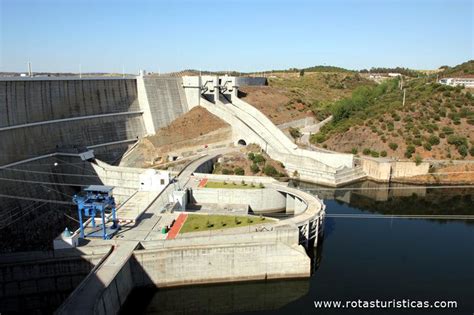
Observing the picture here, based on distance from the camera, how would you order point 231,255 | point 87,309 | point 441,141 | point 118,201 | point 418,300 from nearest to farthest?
point 87,309
point 418,300
point 231,255
point 118,201
point 441,141

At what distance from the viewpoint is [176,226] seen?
27312mm

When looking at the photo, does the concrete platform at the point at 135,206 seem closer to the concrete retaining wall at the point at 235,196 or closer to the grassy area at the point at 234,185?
the concrete retaining wall at the point at 235,196

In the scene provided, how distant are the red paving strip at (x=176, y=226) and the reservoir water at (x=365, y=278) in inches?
141

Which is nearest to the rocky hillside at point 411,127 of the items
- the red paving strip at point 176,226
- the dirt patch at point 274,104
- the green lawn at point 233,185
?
the dirt patch at point 274,104

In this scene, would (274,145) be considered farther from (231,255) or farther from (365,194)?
(231,255)

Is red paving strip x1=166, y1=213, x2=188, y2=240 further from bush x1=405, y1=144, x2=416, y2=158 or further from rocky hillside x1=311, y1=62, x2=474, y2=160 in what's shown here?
bush x1=405, y1=144, x2=416, y2=158

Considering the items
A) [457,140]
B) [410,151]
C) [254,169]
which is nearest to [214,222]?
[254,169]

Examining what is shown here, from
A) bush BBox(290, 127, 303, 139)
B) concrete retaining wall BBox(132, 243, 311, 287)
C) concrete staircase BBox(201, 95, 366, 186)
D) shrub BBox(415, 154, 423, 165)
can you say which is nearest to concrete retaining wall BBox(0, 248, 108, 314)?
concrete retaining wall BBox(132, 243, 311, 287)

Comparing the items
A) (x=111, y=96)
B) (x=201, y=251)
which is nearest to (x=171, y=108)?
(x=111, y=96)

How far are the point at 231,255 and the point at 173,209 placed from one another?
26.6 ft

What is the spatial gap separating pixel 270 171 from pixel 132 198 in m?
18.3

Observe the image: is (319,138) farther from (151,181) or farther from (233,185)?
(151,181)

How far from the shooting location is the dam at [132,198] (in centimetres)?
2259

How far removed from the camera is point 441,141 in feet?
179
